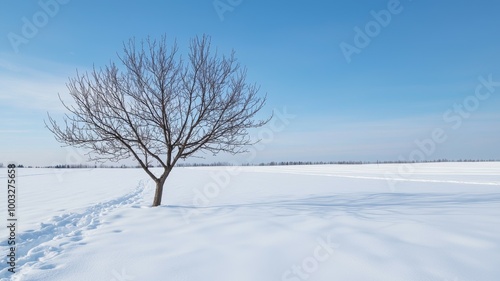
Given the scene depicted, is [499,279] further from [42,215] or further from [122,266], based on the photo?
[42,215]

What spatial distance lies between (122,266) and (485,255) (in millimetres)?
4582

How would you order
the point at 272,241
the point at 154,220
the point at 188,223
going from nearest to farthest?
the point at 272,241
the point at 188,223
the point at 154,220

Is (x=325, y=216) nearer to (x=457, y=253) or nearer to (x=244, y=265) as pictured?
(x=457, y=253)

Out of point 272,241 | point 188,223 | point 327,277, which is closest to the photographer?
point 327,277

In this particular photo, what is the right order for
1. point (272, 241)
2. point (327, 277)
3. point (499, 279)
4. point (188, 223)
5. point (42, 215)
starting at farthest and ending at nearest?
point (42, 215)
point (188, 223)
point (272, 241)
point (327, 277)
point (499, 279)

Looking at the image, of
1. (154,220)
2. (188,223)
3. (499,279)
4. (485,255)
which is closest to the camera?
(499,279)

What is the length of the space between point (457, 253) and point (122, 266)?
429 centimetres

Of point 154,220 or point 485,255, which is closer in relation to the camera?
point 485,255

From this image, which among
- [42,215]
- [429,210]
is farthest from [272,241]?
[42,215]

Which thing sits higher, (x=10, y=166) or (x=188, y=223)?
(x=10, y=166)

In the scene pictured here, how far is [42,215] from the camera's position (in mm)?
7582

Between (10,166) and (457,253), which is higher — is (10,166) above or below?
above

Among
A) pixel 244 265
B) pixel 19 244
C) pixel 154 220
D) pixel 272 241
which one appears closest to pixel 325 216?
pixel 272 241

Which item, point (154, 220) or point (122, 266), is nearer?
point (122, 266)
